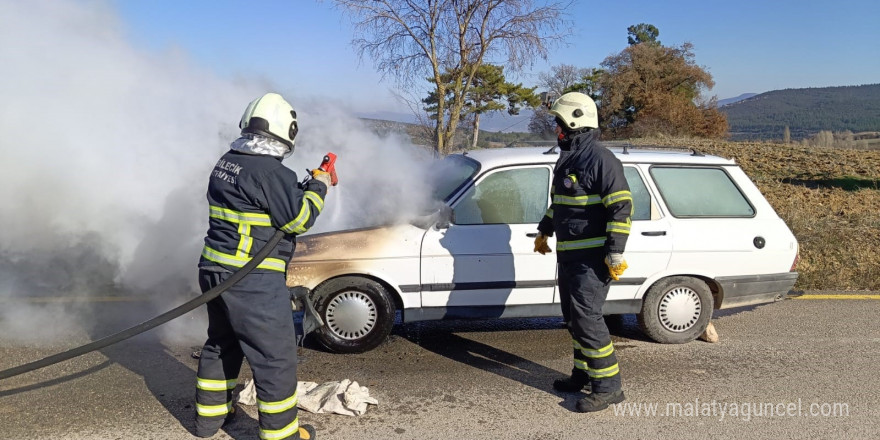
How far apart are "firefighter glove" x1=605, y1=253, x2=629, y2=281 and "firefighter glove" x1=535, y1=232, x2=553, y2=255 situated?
74 centimetres

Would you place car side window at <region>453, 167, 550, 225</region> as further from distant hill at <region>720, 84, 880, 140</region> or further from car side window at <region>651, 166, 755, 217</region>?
distant hill at <region>720, 84, 880, 140</region>

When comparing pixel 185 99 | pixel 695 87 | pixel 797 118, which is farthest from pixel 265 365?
pixel 797 118

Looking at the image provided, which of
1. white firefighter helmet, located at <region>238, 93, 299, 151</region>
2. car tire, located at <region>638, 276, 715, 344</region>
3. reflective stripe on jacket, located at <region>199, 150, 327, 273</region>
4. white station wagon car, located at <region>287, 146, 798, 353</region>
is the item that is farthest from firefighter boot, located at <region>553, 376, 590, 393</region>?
white firefighter helmet, located at <region>238, 93, 299, 151</region>

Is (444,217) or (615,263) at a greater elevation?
(444,217)

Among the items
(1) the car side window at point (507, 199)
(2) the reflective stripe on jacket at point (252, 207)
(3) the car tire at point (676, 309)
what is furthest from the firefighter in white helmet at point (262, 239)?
(3) the car tire at point (676, 309)

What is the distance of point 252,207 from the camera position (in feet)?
11.0

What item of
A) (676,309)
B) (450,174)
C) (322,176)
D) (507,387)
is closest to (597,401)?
(507,387)

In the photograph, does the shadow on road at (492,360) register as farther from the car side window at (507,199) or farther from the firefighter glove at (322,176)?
the firefighter glove at (322,176)

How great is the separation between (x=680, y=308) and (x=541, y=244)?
1459 millimetres

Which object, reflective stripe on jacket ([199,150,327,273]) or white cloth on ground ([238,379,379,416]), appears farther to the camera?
white cloth on ground ([238,379,379,416])

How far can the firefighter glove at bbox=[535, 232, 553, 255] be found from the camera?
4688 millimetres

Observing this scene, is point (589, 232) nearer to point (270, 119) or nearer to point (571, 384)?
point (571, 384)

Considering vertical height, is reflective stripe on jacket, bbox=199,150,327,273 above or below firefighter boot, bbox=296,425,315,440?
above

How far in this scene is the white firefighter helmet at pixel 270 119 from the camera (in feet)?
11.2
